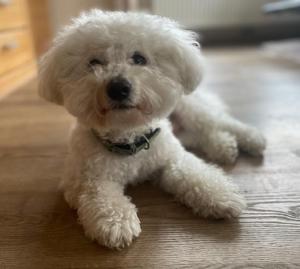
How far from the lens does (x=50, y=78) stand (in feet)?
3.54

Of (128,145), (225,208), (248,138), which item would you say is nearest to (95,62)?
(128,145)

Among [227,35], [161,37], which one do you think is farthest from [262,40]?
[161,37]

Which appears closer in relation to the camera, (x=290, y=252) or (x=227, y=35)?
(x=290, y=252)

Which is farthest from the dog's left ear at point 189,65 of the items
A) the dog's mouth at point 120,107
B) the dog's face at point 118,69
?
the dog's mouth at point 120,107

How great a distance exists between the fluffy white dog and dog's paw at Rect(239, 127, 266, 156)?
0.97 feet

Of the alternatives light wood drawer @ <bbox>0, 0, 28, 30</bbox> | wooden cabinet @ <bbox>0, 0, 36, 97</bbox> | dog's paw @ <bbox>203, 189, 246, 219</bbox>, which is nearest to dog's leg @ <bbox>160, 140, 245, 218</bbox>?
dog's paw @ <bbox>203, 189, 246, 219</bbox>

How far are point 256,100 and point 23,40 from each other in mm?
1838

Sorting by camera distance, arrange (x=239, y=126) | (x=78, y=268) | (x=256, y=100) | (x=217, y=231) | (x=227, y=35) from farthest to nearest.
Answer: (x=227, y=35), (x=256, y=100), (x=239, y=126), (x=217, y=231), (x=78, y=268)

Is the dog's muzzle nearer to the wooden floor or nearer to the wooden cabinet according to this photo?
the wooden floor

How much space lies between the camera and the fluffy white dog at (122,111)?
98 cm

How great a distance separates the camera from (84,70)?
3.45ft

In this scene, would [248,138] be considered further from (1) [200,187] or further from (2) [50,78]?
(2) [50,78]

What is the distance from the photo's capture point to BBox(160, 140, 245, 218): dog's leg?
1.04 meters

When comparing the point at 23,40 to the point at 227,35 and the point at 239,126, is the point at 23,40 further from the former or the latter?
the point at 227,35
